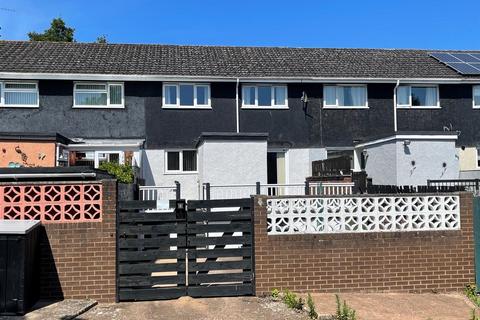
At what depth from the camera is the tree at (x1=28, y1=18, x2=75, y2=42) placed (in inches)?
1617

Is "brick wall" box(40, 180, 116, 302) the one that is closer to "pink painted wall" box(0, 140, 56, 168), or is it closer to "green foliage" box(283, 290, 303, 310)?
"green foliage" box(283, 290, 303, 310)

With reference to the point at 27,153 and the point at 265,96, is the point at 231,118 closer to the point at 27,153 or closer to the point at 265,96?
the point at 265,96

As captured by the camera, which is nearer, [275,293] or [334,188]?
[275,293]

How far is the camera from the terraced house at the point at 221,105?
18562 mm

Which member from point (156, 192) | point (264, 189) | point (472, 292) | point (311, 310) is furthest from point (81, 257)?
point (264, 189)

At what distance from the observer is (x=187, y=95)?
772 inches

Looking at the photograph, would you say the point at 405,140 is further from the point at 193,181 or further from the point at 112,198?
the point at 112,198

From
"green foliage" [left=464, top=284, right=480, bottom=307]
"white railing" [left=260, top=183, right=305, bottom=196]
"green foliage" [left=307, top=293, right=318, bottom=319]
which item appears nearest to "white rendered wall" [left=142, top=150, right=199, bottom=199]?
"white railing" [left=260, top=183, right=305, bottom=196]

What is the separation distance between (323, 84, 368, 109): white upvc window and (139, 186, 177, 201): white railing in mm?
9477

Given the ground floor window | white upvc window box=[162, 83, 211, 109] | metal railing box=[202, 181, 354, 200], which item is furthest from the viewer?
white upvc window box=[162, 83, 211, 109]

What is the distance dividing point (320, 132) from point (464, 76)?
6543mm

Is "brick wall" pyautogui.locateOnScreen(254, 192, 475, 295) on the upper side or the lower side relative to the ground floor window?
lower

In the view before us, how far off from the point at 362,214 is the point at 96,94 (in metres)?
13.7

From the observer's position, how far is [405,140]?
15508 mm
